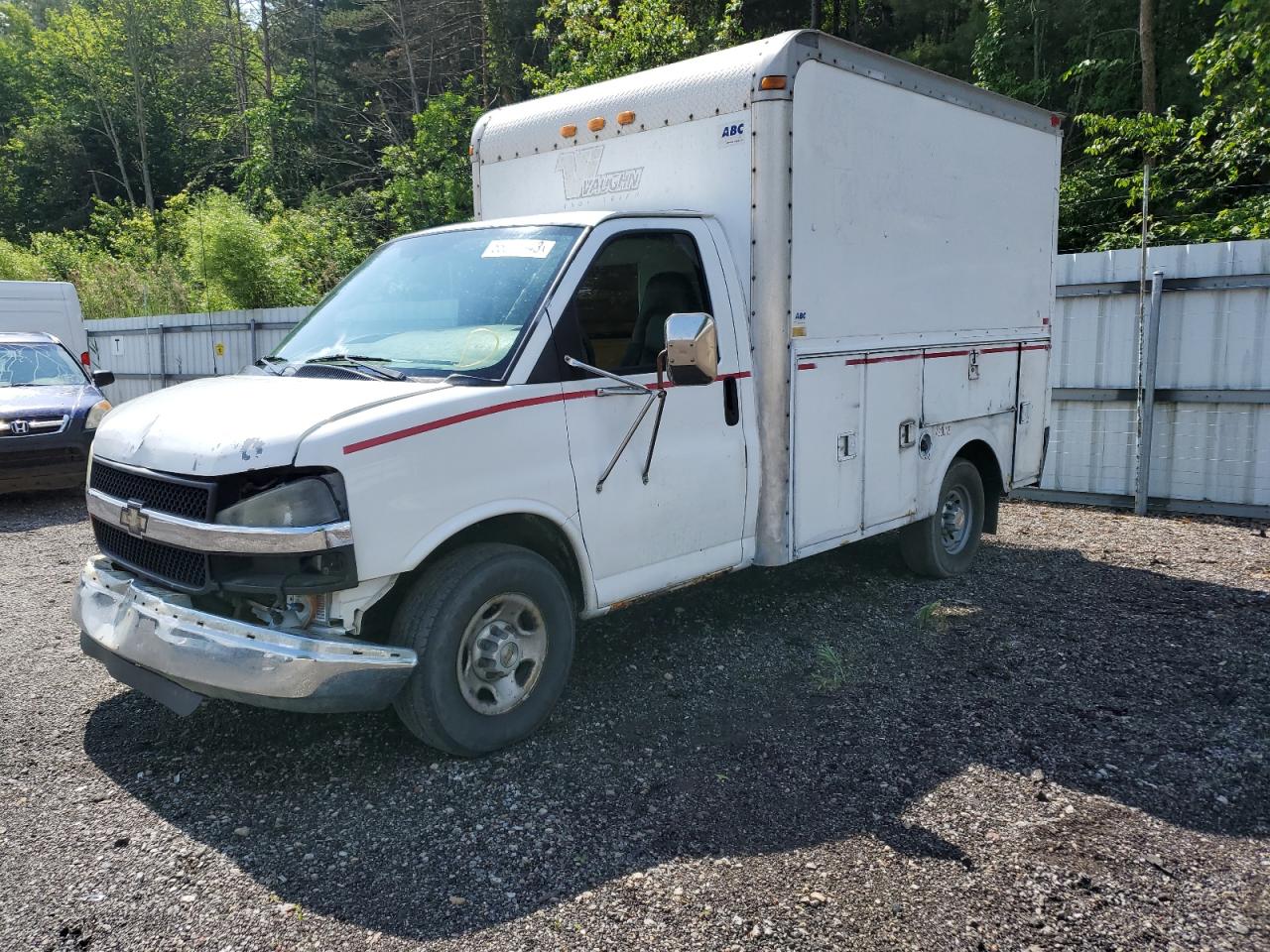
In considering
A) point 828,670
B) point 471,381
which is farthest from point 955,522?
point 471,381

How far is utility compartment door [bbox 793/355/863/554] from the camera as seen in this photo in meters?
5.25

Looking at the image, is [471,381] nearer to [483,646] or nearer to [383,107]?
[483,646]

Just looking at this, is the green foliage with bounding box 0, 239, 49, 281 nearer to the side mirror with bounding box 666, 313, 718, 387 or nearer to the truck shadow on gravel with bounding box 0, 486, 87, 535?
the truck shadow on gravel with bounding box 0, 486, 87, 535

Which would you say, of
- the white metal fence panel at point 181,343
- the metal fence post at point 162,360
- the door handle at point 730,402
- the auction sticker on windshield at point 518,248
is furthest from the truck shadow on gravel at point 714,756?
the metal fence post at point 162,360

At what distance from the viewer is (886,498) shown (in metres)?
6.04

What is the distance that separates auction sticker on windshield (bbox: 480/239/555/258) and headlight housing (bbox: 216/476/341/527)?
5.12ft

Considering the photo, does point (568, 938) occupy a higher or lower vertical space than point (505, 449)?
lower

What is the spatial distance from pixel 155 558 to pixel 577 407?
1823mm

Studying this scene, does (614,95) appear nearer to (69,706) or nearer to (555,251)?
(555,251)

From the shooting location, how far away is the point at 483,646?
4.09 metres

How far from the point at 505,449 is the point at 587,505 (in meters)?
0.52

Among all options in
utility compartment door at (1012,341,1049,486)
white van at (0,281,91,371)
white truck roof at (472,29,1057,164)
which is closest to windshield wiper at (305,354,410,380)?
white truck roof at (472,29,1057,164)

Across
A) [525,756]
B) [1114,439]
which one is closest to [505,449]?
[525,756]

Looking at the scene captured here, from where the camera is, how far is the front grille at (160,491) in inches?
146
